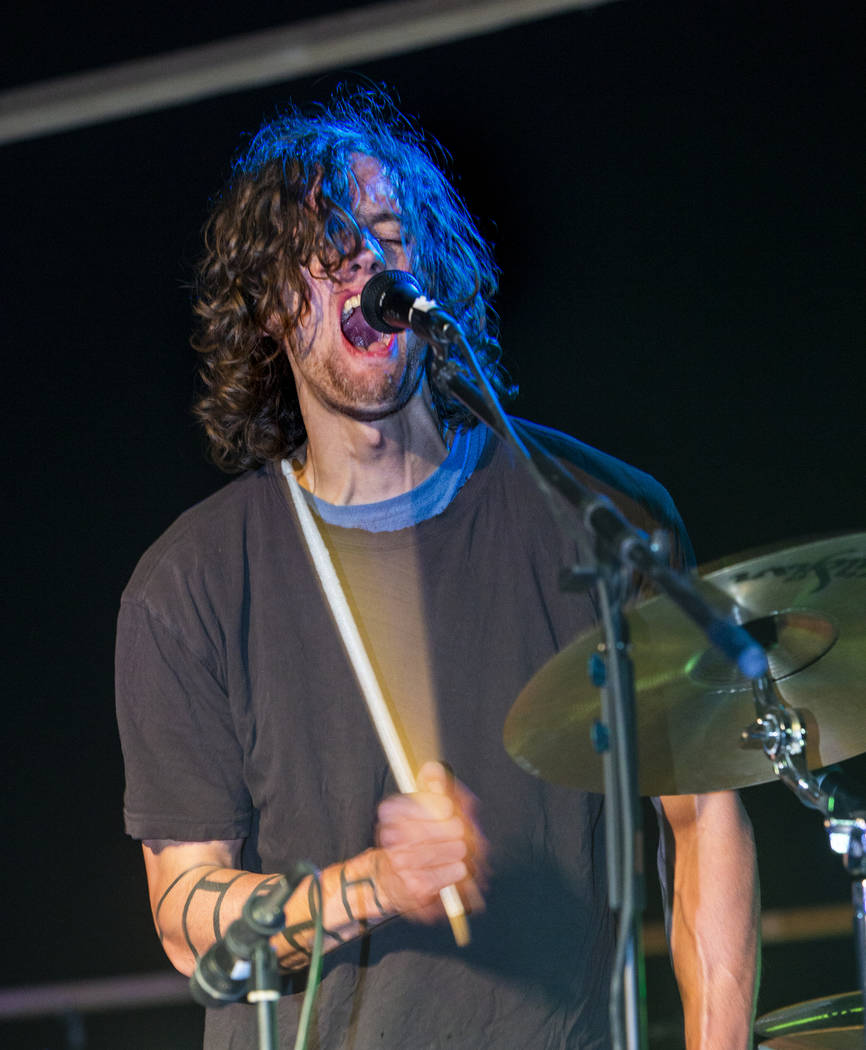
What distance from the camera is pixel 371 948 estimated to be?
5.39ft

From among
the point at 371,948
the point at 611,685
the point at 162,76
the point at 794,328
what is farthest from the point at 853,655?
the point at 162,76

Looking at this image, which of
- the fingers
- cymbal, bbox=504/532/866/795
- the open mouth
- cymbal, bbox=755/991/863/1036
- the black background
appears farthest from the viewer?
the black background

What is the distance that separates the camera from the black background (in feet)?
8.13

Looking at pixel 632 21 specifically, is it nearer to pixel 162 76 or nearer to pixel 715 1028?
pixel 162 76

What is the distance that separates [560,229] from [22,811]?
1.81 metres

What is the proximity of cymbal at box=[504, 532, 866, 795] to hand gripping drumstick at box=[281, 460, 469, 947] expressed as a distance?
352 mm

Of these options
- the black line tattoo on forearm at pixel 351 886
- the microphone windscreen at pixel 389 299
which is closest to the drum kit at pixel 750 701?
the black line tattoo on forearm at pixel 351 886

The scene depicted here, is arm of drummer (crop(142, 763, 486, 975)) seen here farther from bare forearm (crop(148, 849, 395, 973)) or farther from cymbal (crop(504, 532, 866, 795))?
cymbal (crop(504, 532, 866, 795))

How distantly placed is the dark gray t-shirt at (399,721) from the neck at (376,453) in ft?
0.24

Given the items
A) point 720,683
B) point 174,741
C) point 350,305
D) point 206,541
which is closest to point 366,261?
point 350,305

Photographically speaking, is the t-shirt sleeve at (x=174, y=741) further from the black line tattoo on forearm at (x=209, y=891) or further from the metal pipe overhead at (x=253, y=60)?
the metal pipe overhead at (x=253, y=60)

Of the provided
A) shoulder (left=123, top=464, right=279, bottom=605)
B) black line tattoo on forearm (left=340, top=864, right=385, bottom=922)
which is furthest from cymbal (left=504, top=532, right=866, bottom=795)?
shoulder (left=123, top=464, right=279, bottom=605)

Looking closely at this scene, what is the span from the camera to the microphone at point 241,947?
0.99 meters

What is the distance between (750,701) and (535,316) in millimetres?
1527
